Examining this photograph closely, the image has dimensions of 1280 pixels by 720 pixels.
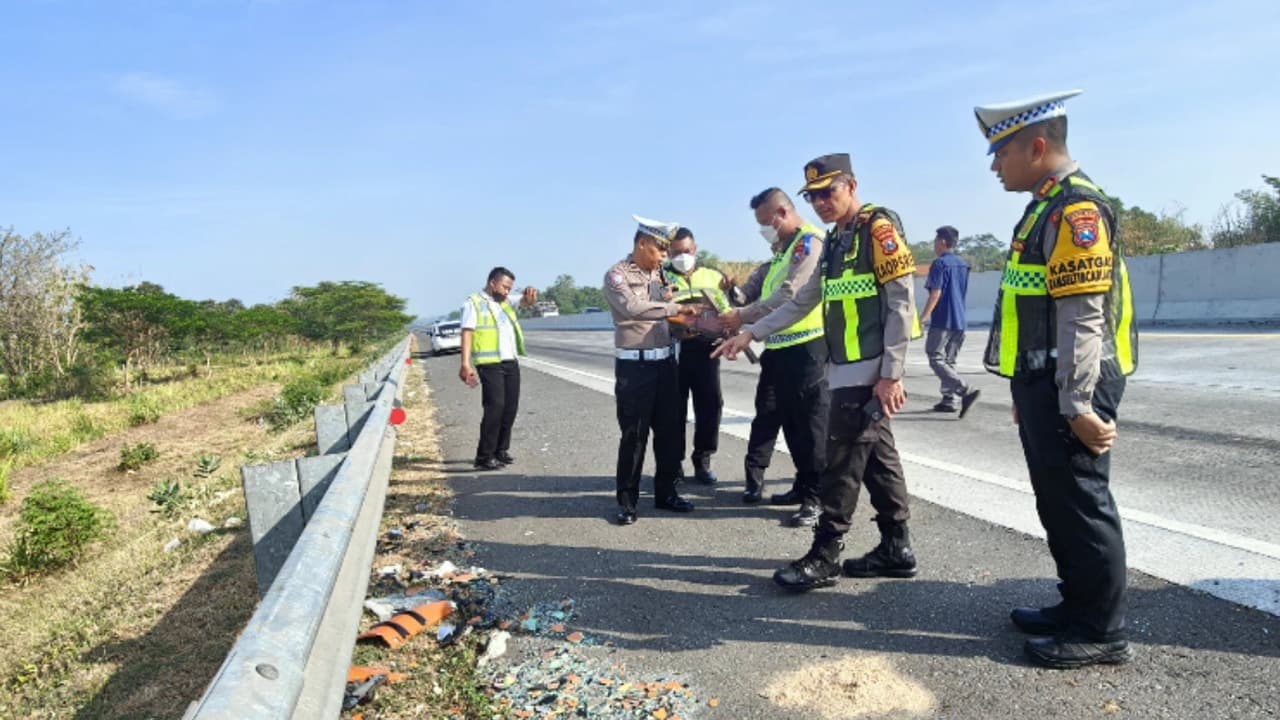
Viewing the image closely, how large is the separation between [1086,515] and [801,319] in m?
2.22

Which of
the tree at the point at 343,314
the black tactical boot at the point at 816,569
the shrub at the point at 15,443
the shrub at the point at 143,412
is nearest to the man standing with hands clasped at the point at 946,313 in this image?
the black tactical boot at the point at 816,569

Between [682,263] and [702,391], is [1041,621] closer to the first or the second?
[702,391]

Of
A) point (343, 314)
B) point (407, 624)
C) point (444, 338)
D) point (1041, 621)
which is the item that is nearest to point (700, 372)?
point (407, 624)

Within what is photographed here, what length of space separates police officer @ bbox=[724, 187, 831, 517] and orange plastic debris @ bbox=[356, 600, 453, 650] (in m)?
2.18

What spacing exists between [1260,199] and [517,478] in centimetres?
2406

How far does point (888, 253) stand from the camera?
11.8ft

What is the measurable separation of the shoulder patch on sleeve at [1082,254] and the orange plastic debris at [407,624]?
2.96 meters

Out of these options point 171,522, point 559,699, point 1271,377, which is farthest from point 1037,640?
point 1271,377

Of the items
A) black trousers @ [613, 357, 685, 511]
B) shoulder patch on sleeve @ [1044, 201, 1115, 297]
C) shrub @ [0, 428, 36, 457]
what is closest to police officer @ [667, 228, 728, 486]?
black trousers @ [613, 357, 685, 511]

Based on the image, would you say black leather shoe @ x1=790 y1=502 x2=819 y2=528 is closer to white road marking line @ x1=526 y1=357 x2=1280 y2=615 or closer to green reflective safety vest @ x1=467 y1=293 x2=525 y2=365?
white road marking line @ x1=526 y1=357 x2=1280 y2=615

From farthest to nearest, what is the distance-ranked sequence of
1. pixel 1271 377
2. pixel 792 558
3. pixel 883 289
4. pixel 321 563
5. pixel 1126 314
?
pixel 1271 377 → pixel 792 558 → pixel 883 289 → pixel 1126 314 → pixel 321 563

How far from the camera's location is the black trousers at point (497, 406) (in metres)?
7.27

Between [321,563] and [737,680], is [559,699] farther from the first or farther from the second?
[321,563]

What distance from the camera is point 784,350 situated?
498 centimetres
